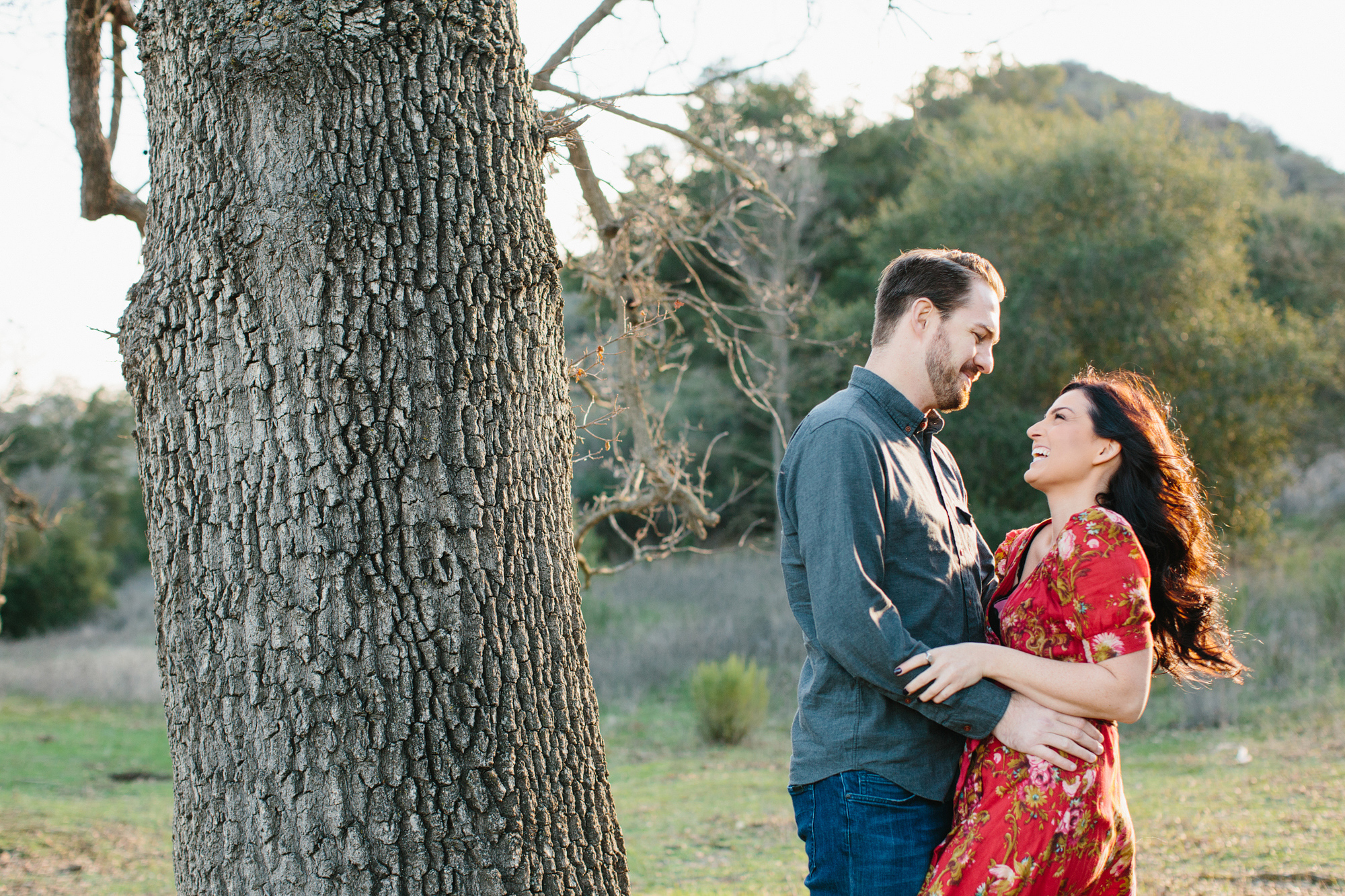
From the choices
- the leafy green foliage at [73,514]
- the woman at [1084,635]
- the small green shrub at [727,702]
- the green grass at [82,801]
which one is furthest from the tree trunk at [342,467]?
the leafy green foliage at [73,514]

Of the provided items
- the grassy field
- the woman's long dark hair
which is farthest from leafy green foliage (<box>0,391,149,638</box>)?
the woman's long dark hair

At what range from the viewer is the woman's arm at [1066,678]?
1754 millimetres

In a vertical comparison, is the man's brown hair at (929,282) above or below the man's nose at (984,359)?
above

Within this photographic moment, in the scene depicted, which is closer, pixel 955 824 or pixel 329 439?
pixel 329 439

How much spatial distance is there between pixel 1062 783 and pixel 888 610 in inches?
18.9

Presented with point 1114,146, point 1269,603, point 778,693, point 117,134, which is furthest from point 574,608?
point 1114,146

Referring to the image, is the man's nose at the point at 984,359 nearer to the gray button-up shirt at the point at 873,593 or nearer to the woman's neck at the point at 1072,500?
the gray button-up shirt at the point at 873,593

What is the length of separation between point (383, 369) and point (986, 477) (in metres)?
14.8

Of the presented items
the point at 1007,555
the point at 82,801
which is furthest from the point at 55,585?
the point at 1007,555

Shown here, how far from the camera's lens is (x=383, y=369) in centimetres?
164

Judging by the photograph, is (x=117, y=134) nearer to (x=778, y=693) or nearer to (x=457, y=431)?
(x=457, y=431)

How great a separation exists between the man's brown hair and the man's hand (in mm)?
807

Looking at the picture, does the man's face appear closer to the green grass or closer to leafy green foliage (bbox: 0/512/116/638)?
the green grass

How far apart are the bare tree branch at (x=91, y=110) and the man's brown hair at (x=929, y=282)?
2.96 meters
